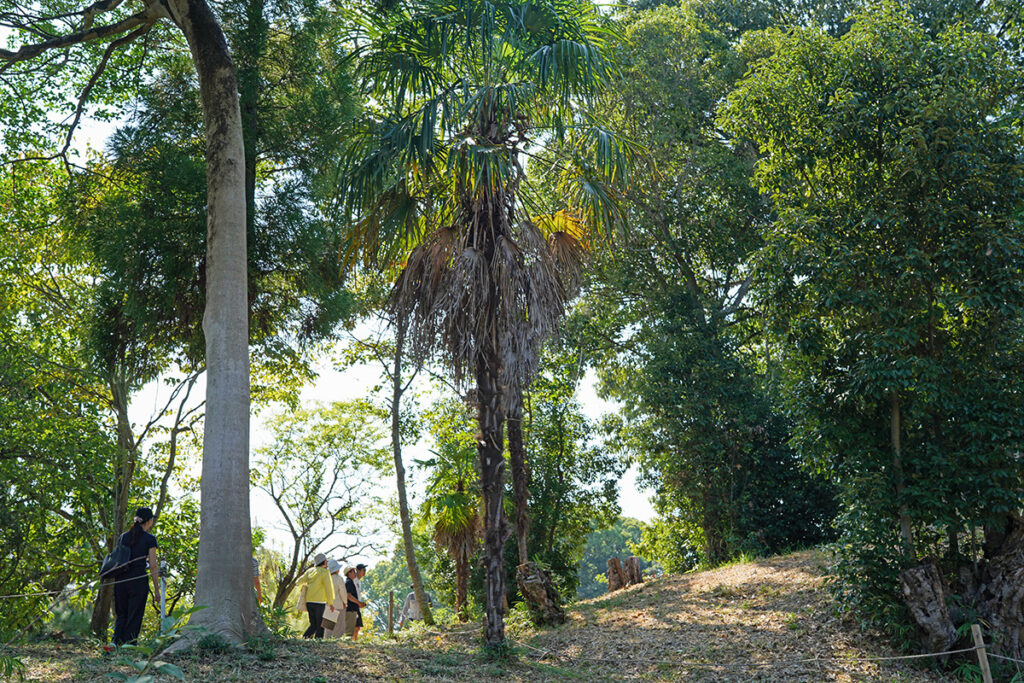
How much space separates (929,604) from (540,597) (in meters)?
4.92

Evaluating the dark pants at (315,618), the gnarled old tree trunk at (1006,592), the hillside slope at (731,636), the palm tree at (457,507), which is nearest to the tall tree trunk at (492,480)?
the hillside slope at (731,636)

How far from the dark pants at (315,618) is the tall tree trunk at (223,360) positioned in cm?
322

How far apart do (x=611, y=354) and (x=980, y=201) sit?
33.1 ft

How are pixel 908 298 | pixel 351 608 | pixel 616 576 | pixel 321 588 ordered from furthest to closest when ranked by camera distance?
pixel 616 576 < pixel 351 608 < pixel 321 588 < pixel 908 298

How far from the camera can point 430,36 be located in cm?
895

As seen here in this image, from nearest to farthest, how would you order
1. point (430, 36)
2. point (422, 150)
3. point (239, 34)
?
point (422, 150) < point (430, 36) < point (239, 34)

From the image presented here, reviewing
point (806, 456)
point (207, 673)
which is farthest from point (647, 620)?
point (207, 673)

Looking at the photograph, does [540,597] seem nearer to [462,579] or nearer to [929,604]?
[462,579]

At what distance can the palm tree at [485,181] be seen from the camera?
8406mm

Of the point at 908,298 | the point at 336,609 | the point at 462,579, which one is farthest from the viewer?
the point at 462,579

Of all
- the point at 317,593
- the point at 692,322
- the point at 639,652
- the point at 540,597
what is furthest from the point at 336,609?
the point at 692,322

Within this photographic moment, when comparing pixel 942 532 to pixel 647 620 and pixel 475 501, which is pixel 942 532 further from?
pixel 475 501

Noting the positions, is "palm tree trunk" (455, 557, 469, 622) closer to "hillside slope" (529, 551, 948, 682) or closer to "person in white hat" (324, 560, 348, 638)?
"hillside slope" (529, 551, 948, 682)

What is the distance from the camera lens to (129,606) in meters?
8.00
